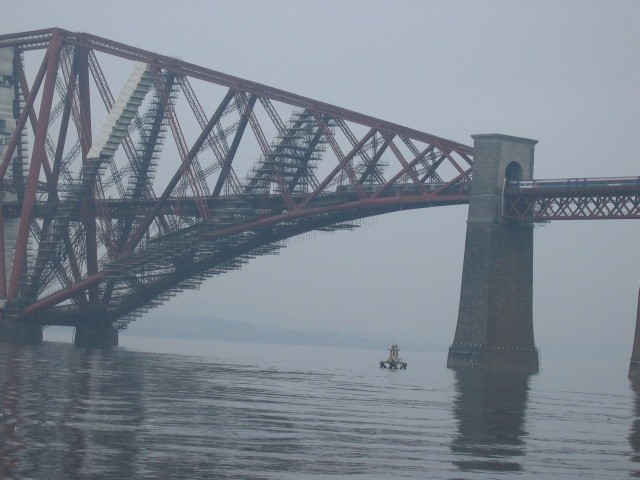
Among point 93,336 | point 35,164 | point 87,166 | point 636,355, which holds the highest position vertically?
point 87,166

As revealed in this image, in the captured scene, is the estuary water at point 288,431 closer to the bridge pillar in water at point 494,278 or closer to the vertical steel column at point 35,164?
the bridge pillar in water at point 494,278

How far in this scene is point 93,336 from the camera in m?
125

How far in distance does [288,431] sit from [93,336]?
8535 cm

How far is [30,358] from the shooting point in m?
85.7

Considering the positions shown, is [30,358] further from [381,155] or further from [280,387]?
[381,155]

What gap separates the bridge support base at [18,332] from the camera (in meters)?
115

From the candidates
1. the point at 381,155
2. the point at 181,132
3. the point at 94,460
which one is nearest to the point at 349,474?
the point at 94,460

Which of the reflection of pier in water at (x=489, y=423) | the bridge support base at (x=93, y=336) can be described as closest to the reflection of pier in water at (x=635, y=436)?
the reflection of pier in water at (x=489, y=423)

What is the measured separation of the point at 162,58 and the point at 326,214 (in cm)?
1940

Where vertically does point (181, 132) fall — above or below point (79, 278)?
above

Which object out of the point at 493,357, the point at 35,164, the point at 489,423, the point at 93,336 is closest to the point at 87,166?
the point at 35,164

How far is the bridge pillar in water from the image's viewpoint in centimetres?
9744

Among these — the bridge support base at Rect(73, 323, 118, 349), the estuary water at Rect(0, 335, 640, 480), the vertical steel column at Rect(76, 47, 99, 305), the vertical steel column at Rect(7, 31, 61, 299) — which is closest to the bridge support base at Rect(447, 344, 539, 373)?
the estuary water at Rect(0, 335, 640, 480)

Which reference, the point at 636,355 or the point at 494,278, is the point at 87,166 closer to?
the point at 494,278
